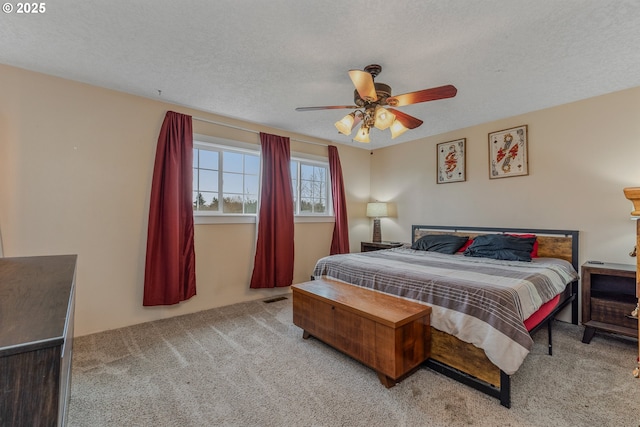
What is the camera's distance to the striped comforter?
176cm

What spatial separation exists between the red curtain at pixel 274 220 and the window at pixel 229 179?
0.17 m

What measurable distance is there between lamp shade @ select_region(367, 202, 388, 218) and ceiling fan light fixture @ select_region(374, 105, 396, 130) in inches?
104

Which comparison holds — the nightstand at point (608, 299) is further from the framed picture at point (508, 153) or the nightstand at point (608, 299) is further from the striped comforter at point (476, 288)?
the framed picture at point (508, 153)

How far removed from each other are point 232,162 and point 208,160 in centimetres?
31

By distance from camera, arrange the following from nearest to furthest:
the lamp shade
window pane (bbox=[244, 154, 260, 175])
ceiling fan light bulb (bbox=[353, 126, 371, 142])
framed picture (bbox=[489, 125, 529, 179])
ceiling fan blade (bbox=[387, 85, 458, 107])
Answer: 1. ceiling fan blade (bbox=[387, 85, 458, 107])
2. ceiling fan light bulb (bbox=[353, 126, 371, 142])
3. framed picture (bbox=[489, 125, 529, 179])
4. window pane (bbox=[244, 154, 260, 175])
5. the lamp shade

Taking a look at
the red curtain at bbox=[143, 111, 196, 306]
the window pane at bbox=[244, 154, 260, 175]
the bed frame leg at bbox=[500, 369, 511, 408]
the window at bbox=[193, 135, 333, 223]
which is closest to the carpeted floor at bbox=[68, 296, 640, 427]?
the bed frame leg at bbox=[500, 369, 511, 408]

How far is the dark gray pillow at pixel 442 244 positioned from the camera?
3.60 m

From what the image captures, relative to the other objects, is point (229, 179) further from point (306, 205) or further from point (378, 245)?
point (378, 245)

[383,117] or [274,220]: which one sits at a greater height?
[383,117]

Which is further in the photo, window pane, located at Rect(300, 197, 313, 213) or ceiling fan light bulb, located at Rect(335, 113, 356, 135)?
window pane, located at Rect(300, 197, 313, 213)

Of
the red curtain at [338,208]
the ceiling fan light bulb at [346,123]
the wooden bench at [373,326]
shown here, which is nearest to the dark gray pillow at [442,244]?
the red curtain at [338,208]

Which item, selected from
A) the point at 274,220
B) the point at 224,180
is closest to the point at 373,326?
the point at 274,220

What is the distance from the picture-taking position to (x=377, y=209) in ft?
16.2

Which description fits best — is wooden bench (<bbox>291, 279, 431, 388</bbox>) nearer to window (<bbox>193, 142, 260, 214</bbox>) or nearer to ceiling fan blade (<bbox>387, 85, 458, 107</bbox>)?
ceiling fan blade (<bbox>387, 85, 458, 107</bbox>)
